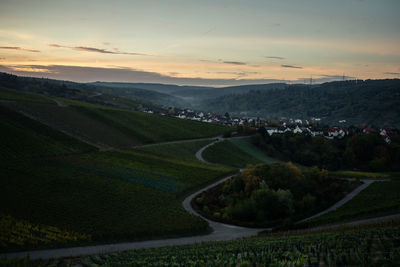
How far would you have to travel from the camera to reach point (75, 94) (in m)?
183

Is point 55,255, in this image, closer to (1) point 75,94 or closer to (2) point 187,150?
(2) point 187,150

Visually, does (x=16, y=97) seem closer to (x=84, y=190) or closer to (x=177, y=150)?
(x=177, y=150)

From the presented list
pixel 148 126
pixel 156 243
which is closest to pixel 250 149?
pixel 148 126

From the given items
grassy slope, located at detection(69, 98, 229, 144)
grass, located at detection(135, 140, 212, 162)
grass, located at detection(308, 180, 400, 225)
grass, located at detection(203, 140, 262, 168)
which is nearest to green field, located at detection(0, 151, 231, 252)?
grass, located at detection(135, 140, 212, 162)

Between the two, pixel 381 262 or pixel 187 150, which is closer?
pixel 381 262

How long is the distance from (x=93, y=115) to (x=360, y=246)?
8857 centimetres

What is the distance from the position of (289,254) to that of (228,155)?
6678 centimetres

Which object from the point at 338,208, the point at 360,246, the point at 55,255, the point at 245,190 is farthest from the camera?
the point at 245,190

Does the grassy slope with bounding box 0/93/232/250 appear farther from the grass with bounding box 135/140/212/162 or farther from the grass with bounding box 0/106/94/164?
the grass with bounding box 135/140/212/162

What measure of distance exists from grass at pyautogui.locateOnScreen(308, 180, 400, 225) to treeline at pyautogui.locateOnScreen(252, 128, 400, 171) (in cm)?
4162

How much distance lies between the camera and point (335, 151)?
347 feet

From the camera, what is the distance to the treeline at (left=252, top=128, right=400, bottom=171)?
318 feet

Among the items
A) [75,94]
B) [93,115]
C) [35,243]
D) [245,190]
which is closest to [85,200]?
[35,243]

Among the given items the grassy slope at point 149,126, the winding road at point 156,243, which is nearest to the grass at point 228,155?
the grassy slope at point 149,126
